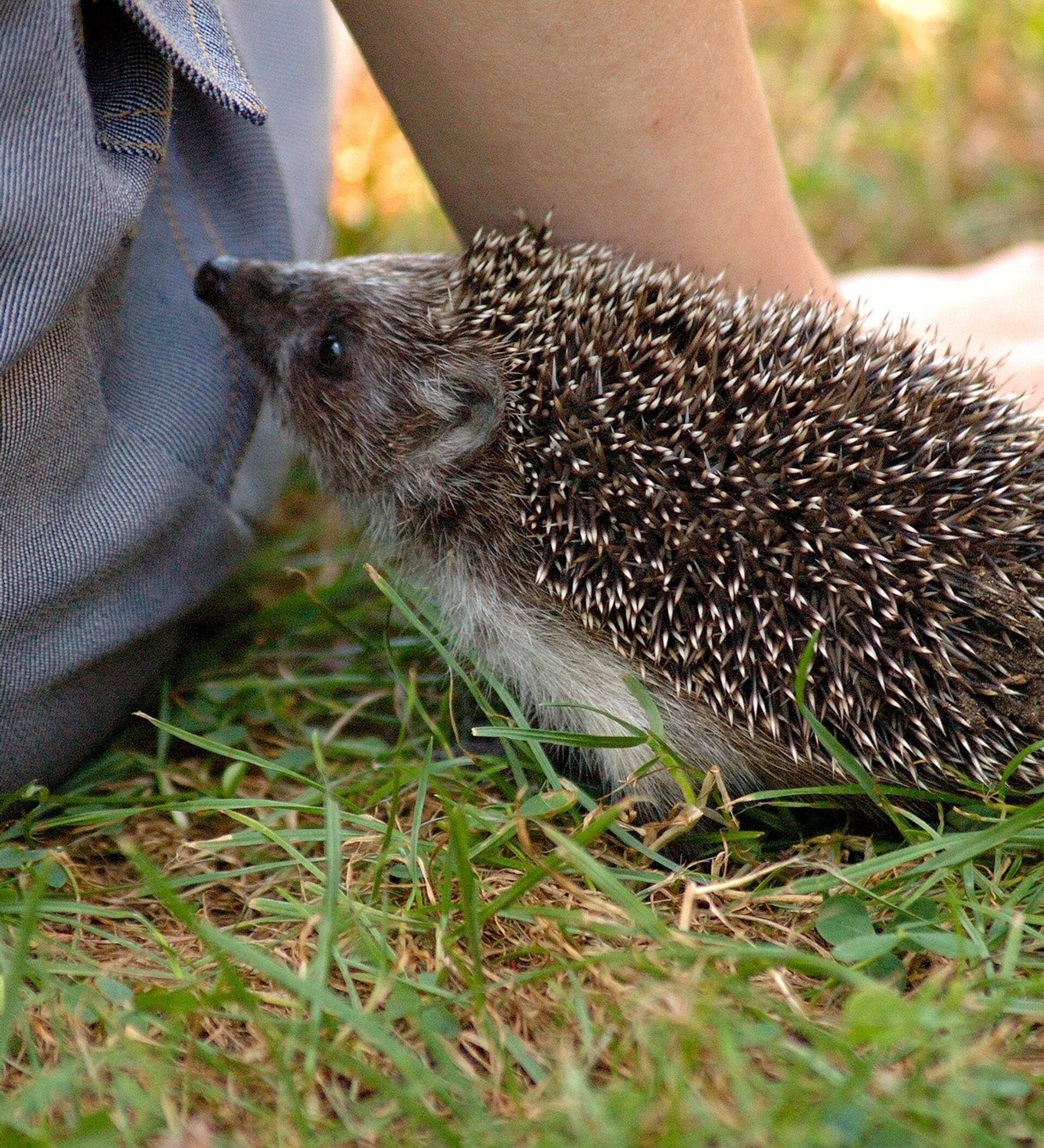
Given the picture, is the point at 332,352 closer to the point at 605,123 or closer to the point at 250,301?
the point at 250,301

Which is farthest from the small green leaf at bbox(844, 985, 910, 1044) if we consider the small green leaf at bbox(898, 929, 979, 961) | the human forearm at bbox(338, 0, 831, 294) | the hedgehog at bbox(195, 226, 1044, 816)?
the human forearm at bbox(338, 0, 831, 294)

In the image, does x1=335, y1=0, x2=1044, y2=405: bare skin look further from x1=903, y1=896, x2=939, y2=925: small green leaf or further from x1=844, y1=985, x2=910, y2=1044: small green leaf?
x1=844, y1=985, x2=910, y2=1044: small green leaf

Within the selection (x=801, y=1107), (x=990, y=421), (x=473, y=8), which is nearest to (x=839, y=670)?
(x=990, y=421)

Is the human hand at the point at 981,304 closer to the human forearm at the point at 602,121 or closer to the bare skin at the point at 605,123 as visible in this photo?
the bare skin at the point at 605,123

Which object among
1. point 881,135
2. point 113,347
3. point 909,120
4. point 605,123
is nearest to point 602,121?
point 605,123

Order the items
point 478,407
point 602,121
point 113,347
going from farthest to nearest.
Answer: point 478,407
point 602,121
point 113,347

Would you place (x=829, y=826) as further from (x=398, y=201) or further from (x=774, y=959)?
(x=398, y=201)
